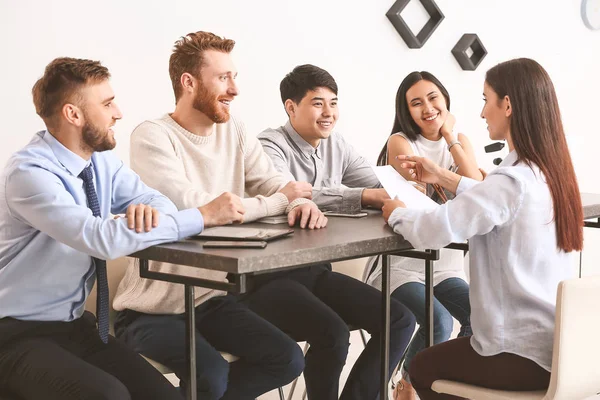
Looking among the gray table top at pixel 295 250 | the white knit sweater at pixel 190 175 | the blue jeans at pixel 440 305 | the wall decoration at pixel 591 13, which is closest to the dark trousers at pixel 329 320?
the blue jeans at pixel 440 305

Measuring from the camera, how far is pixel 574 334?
1.76m

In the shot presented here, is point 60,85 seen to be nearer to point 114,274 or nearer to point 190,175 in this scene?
point 190,175

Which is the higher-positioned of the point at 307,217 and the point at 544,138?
the point at 544,138

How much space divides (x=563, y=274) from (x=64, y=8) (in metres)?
2.22

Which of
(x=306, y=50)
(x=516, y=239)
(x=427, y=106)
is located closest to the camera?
(x=516, y=239)

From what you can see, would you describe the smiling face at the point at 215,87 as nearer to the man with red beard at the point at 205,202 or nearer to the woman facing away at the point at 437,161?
the man with red beard at the point at 205,202

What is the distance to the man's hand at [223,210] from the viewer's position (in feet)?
6.37

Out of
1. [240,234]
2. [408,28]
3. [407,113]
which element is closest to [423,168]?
[407,113]

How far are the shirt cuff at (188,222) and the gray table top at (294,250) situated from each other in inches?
1.1

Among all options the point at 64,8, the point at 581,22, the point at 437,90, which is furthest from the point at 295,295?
the point at 581,22

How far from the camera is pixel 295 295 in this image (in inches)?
96.8

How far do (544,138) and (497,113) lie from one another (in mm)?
148

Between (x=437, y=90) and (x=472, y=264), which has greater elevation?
(x=437, y=90)

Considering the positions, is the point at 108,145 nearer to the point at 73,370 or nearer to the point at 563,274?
the point at 73,370
